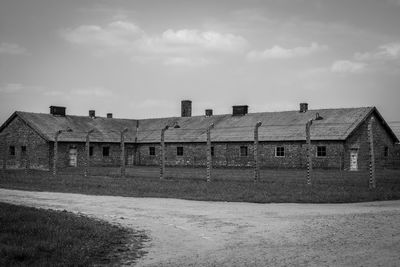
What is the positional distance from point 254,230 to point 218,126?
3643 centimetres

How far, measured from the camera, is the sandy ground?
7.34 metres

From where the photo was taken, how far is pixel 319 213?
12.4m

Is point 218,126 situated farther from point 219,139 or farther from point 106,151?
point 106,151

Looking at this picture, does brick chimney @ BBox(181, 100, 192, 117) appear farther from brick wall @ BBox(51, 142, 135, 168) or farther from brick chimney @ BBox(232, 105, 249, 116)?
brick wall @ BBox(51, 142, 135, 168)

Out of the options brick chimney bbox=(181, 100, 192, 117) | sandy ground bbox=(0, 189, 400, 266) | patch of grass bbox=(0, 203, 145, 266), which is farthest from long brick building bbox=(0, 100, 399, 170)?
patch of grass bbox=(0, 203, 145, 266)

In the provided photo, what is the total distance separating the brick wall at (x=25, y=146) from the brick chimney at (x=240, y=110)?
18.5 m

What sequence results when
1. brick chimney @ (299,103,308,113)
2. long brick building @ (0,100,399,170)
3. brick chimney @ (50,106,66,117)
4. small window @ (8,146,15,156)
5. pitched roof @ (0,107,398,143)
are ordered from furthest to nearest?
brick chimney @ (50,106,66,117) → small window @ (8,146,15,156) → brick chimney @ (299,103,308,113) → pitched roof @ (0,107,398,143) → long brick building @ (0,100,399,170)

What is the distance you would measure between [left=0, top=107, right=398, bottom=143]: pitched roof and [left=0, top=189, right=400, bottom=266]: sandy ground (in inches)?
966

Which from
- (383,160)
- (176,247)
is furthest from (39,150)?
(176,247)

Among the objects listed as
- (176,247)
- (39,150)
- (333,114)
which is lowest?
(176,247)

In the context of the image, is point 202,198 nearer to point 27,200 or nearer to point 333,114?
point 27,200

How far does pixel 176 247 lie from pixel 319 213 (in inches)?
209

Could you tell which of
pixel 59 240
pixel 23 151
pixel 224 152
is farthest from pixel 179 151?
pixel 59 240

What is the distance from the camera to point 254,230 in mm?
9930
